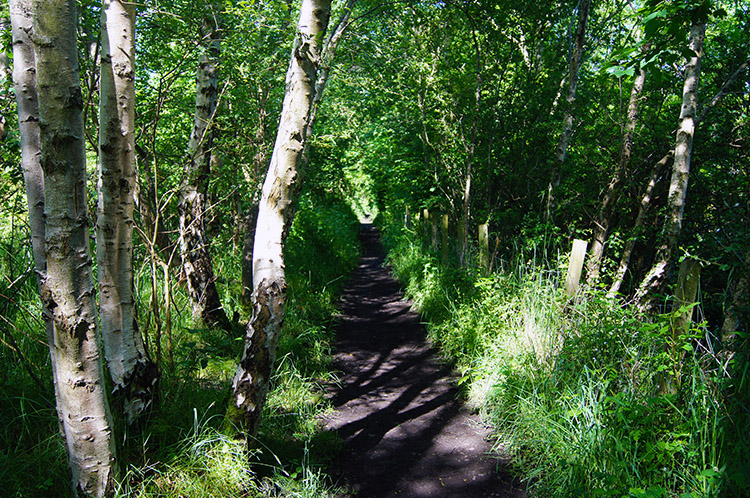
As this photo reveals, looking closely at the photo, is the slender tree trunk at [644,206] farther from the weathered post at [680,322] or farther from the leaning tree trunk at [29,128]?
the leaning tree trunk at [29,128]

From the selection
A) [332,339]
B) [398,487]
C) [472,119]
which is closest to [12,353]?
[398,487]

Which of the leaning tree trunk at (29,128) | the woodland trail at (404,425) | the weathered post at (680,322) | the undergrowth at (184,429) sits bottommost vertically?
the woodland trail at (404,425)

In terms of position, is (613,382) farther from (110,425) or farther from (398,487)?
(110,425)

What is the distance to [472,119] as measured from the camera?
794cm

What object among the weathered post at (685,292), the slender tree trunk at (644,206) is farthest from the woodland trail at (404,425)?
the slender tree trunk at (644,206)

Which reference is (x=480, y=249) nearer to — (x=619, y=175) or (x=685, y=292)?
(x=619, y=175)

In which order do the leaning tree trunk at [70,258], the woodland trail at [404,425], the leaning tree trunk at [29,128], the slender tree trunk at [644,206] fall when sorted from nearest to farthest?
the leaning tree trunk at [70,258] < the leaning tree trunk at [29,128] < the woodland trail at [404,425] < the slender tree trunk at [644,206]

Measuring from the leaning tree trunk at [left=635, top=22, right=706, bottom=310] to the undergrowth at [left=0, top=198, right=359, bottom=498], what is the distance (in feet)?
12.4

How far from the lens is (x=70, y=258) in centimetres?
217

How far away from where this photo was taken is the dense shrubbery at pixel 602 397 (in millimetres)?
2662

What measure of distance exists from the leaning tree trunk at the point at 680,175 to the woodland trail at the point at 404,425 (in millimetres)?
2477

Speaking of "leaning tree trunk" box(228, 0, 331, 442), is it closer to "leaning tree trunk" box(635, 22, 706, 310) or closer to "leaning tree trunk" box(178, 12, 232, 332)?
"leaning tree trunk" box(178, 12, 232, 332)

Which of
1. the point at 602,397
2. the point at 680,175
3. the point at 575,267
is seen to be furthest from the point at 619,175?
the point at 602,397

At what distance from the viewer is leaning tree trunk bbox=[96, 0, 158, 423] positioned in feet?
8.91
